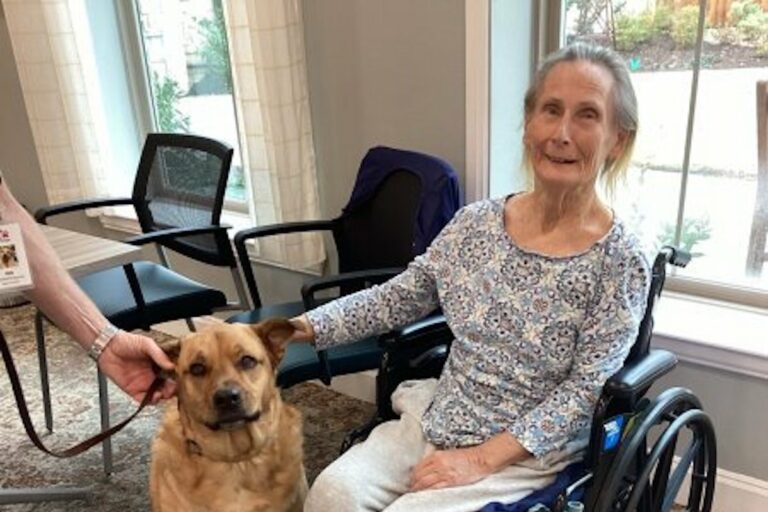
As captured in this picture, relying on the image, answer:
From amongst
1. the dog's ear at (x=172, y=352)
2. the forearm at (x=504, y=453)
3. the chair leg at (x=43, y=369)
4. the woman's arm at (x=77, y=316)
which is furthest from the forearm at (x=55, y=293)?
the chair leg at (x=43, y=369)

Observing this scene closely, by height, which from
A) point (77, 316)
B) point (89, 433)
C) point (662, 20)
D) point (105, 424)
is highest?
point (662, 20)

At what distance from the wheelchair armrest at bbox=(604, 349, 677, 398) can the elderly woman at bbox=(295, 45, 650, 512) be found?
0.04m

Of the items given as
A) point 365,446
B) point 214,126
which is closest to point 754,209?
point 365,446

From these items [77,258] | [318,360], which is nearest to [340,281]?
[318,360]

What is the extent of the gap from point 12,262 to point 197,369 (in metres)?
0.39

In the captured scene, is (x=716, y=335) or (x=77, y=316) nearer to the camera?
(x=77, y=316)

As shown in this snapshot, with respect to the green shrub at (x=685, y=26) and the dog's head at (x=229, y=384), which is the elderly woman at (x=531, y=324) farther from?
the green shrub at (x=685, y=26)

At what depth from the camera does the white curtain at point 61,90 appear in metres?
3.04

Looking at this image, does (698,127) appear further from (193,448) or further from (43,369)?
(43,369)

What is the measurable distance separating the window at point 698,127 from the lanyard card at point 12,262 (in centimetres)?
129

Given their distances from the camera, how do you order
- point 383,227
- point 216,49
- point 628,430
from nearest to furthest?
point 628,430 → point 383,227 → point 216,49

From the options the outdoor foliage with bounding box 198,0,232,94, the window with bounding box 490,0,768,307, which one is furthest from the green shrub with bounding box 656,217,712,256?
the outdoor foliage with bounding box 198,0,232,94

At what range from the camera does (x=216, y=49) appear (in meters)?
3.05

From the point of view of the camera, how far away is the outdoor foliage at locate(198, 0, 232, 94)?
298 centimetres
